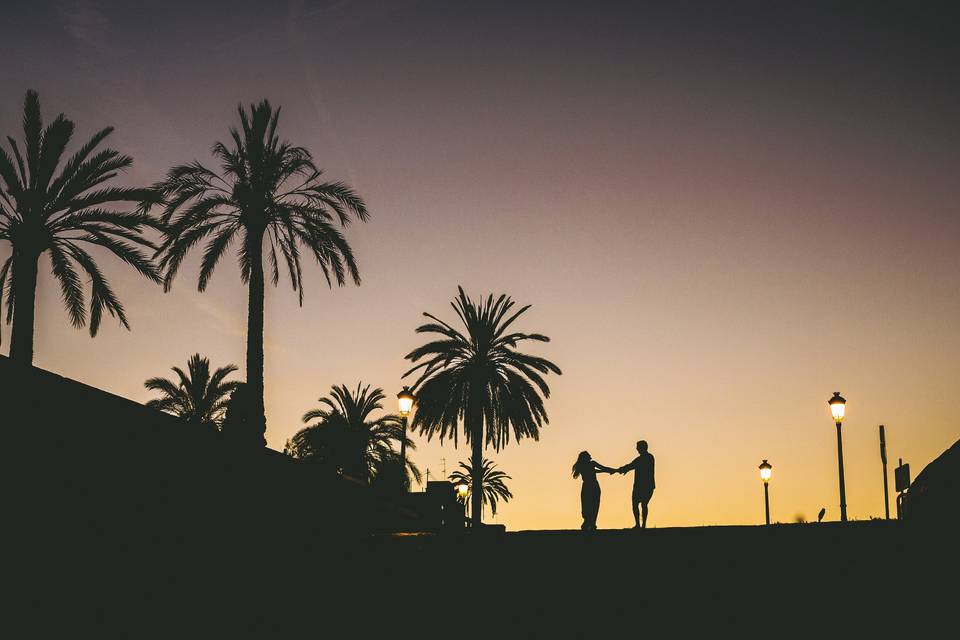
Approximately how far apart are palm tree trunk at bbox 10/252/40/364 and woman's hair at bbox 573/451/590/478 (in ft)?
41.4

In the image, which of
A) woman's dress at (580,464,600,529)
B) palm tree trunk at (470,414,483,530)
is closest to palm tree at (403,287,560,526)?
palm tree trunk at (470,414,483,530)

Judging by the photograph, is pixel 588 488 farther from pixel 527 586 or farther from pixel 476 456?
pixel 476 456

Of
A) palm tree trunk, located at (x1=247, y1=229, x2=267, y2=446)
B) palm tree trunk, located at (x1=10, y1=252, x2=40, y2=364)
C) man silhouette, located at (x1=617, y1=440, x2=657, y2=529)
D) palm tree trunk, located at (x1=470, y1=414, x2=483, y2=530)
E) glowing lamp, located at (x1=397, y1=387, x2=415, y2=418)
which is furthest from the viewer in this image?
palm tree trunk, located at (x1=470, y1=414, x2=483, y2=530)

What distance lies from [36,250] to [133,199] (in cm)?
259

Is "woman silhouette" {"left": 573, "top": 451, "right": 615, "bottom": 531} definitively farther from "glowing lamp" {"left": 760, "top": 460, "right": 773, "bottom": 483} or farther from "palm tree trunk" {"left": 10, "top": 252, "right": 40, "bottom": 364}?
"glowing lamp" {"left": 760, "top": 460, "right": 773, "bottom": 483}

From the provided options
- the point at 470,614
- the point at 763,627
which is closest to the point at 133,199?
the point at 470,614

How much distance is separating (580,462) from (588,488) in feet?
1.63

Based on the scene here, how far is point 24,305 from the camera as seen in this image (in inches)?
792

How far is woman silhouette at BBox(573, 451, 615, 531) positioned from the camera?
51.5 feet

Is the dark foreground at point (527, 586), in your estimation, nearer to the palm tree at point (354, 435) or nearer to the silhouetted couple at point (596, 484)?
the silhouetted couple at point (596, 484)

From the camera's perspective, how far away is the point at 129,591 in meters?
10.4

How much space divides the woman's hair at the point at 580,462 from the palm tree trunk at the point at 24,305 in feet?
41.4

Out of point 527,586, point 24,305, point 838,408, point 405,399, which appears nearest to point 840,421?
point 838,408

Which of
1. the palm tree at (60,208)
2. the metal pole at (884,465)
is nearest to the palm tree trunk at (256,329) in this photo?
the palm tree at (60,208)
